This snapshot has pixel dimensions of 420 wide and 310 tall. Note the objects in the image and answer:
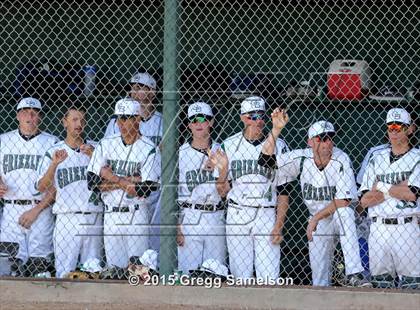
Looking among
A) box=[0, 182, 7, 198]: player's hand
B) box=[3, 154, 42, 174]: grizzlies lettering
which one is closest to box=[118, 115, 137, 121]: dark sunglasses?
box=[3, 154, 42, 174]: grizzlies lettering

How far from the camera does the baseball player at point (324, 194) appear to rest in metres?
7.56

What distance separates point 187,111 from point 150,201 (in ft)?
2.96

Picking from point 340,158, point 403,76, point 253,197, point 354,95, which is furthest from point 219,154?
point 403,76

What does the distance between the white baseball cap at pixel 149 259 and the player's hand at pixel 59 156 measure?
3.59 ft

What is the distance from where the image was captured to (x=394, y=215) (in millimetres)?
7449

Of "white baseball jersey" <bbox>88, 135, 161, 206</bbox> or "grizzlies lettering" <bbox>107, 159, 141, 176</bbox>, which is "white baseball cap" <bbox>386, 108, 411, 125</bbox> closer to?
"white baseball jersey" <bbox>88, 135, 161, 206</bbox>

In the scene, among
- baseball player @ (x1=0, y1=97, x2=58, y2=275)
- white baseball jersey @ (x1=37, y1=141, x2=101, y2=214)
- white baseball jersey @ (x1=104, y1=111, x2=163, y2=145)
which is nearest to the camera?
white baseball jersey @ (x1=37, y1=141, x2=101, y2=214)

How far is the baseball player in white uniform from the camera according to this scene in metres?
8.03

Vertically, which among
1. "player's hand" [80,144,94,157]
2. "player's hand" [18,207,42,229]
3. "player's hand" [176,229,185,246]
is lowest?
"player's hand" [176,229,185,246]

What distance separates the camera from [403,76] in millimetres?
8781

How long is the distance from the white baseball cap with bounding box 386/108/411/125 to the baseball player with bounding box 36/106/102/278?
233 centimetres

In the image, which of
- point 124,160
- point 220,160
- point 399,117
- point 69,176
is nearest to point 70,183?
point 69,176

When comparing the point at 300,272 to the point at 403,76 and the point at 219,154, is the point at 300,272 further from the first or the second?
the point at 403,76

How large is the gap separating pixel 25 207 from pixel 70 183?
43 cm
